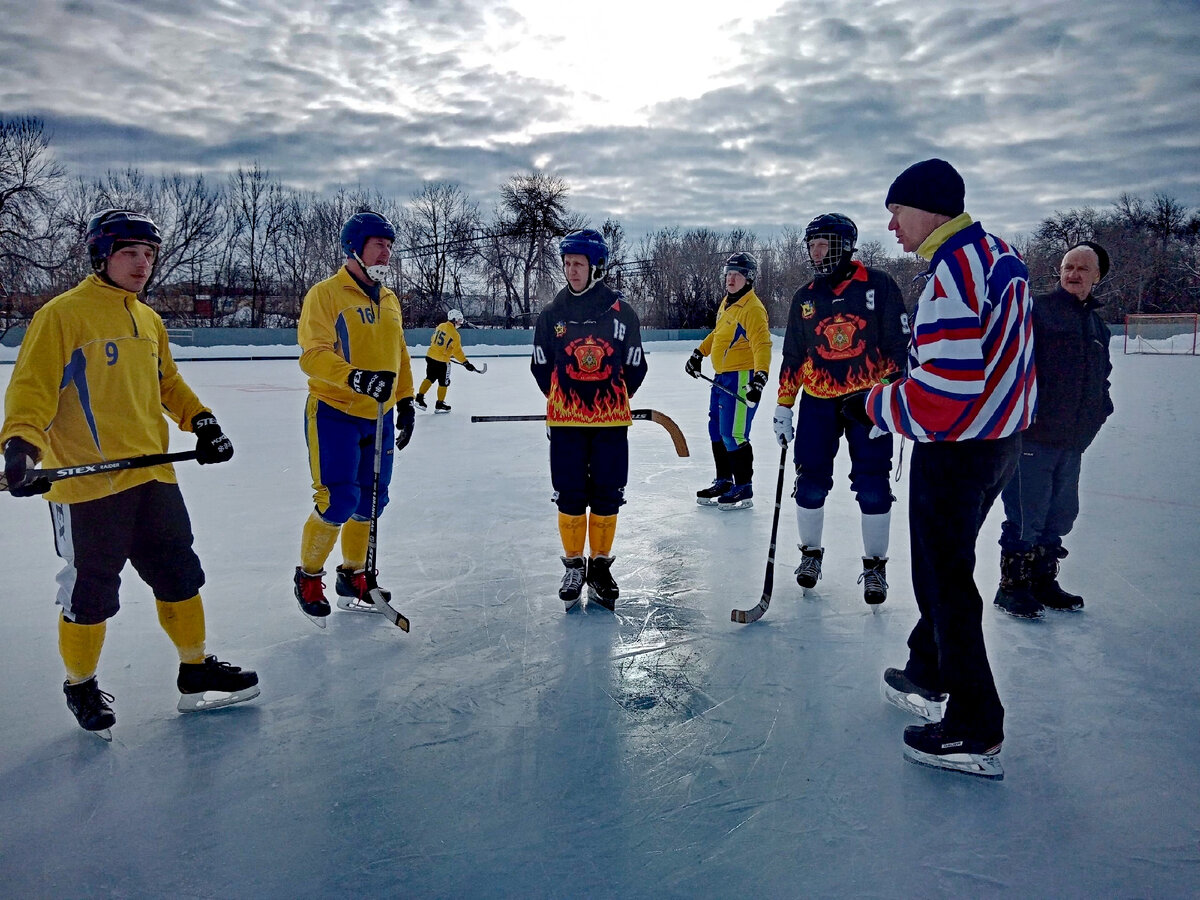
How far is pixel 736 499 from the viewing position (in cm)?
548

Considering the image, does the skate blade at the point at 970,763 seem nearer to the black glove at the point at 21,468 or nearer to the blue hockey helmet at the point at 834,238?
the blue hockey helmet at the point at 834,238

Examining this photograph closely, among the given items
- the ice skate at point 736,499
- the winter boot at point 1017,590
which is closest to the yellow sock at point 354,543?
the ice skate at point 736,499

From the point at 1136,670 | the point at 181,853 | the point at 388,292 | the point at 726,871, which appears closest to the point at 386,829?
the point at 181,853

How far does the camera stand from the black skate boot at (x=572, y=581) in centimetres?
354

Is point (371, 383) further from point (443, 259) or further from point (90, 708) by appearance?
point (443, 259)

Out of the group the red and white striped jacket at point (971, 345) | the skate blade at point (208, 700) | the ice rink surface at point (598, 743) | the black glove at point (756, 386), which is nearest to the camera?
the ice rink surface at point (598, 743)

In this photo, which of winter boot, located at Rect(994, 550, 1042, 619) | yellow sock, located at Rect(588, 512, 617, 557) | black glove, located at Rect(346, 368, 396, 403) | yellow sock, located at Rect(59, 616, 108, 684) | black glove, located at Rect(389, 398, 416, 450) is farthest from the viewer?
black glove, located at Rect(389, 398, 416, 450)

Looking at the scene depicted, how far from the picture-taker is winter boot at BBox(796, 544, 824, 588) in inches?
144

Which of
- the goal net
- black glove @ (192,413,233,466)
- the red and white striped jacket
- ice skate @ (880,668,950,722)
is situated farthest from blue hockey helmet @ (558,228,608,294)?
the goal net

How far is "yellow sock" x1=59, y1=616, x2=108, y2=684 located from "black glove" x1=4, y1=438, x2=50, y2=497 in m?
0.50

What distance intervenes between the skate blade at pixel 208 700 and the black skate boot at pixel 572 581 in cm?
142

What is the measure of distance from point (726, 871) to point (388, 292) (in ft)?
9.09

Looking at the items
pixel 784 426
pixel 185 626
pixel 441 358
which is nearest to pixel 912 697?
pixel 784 426

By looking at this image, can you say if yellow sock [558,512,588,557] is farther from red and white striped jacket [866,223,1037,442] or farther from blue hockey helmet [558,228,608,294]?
red and white striped jacket [866,223,1037,442]
